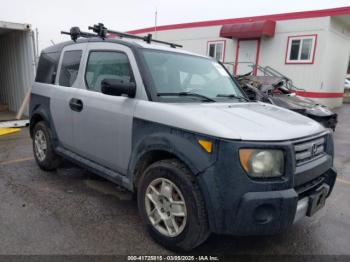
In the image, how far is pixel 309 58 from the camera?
15445mm

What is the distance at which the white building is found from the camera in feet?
49.5

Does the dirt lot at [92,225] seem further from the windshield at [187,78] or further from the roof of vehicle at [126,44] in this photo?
the roof of vehicle at [126,44]

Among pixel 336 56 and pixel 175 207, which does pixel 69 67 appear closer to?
pixel 175 207

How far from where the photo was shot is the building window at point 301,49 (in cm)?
1527

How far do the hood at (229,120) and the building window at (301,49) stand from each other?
13.9 m

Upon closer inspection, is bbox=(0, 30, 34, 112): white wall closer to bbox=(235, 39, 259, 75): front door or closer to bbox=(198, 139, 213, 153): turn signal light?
bbox=(198, 139, 213, 153): turn signal light

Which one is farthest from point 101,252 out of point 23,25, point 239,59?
point 239,59

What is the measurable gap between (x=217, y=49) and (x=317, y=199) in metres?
17.6

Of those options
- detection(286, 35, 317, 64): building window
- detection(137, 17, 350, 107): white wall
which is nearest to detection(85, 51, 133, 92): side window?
detection(137, 17, 350, 107): white wall

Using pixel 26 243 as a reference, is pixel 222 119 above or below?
above

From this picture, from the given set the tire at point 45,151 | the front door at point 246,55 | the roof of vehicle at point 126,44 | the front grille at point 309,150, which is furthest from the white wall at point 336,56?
the tire at point 45,151

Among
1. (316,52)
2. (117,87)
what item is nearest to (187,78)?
(117,87)

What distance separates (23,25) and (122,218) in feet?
22.0

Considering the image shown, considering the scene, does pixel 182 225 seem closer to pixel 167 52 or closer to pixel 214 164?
pixel 214 164
